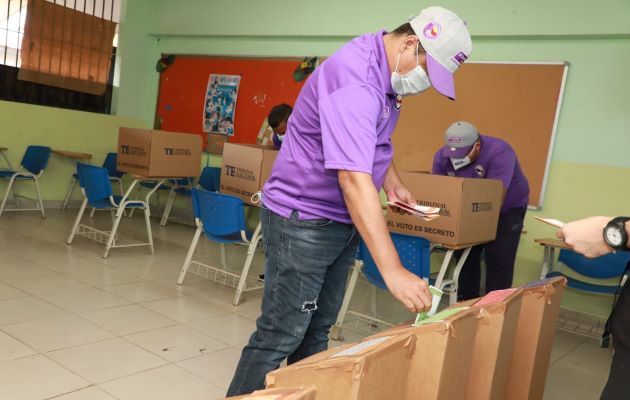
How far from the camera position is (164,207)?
6621 mm

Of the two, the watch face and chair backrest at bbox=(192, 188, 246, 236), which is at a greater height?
the watch face

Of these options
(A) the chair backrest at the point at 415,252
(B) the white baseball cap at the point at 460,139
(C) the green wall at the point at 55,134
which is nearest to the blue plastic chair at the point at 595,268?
(B) the white baseball cap at the point at 460,139

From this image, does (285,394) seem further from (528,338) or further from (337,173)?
(528,338)

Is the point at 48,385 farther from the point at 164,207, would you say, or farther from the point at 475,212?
the point at 164,207

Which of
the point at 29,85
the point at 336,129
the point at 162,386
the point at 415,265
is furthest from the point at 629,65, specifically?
the point at 29,85

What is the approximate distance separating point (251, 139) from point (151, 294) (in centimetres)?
263

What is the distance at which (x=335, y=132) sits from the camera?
132 cm

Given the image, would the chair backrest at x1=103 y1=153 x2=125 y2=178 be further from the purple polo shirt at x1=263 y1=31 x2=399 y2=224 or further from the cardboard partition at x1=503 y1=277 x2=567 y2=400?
the cardboard partition at x1=503 y1=277 x2=567 y2=400

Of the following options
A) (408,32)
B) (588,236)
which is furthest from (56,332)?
(588,236)

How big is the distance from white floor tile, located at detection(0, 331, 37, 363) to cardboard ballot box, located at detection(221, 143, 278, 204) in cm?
167

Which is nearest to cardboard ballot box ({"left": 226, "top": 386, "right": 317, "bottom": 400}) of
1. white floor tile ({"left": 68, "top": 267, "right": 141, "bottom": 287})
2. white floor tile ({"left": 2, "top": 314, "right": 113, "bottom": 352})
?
white floor tile ({"left": 2, "top": 314, "right": 113, "bottom": 352})

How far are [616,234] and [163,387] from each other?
1833 millimetres

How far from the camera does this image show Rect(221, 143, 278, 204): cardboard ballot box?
12.0ft

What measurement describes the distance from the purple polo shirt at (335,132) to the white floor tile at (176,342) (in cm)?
139
